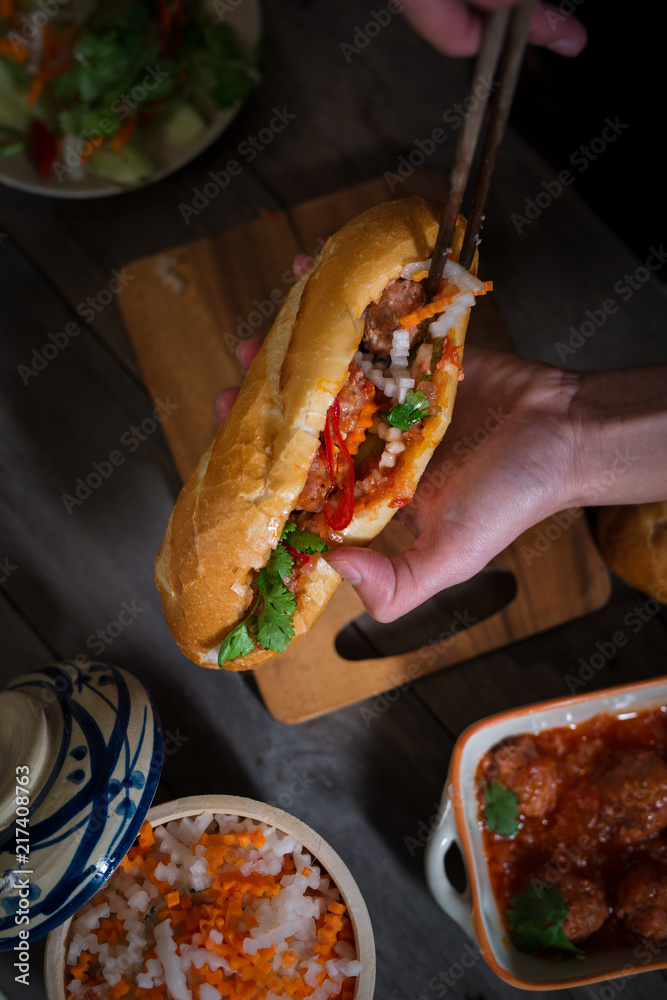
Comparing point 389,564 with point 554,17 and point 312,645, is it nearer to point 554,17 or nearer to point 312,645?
point 312,645

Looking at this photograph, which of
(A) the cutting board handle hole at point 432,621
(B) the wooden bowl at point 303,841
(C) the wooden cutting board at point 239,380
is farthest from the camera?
(A) the cutting board handle hole at point 432,621

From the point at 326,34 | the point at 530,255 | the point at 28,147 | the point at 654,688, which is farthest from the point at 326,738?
the point at 326,34

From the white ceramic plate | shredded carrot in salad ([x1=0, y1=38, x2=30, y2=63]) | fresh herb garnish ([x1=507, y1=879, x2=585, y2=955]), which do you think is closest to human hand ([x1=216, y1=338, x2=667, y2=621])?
the white ceramic plate

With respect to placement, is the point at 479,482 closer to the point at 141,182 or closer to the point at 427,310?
the point at 427,310

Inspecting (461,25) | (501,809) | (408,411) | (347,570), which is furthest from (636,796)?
(461,25)

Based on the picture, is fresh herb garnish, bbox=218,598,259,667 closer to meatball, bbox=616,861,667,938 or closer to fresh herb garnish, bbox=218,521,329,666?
fresh herb garnish, bbox=218,521,329,666

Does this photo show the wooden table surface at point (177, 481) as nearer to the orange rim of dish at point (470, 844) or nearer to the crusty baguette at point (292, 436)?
the orange rim of dish at point (470, 844)

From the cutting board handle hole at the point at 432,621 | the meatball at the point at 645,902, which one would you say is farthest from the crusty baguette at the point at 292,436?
the meatball at the point at 645,902
